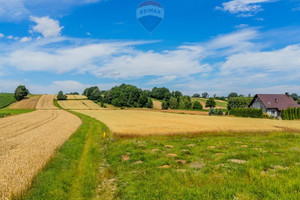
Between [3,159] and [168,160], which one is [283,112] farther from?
[3,159]

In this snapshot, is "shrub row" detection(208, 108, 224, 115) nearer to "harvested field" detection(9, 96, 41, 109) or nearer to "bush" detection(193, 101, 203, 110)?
"bush" detection(193, 101, 203, 110)

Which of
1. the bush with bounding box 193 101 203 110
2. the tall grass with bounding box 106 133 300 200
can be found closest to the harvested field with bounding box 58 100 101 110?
the bush with bounding box 193 101 203 110

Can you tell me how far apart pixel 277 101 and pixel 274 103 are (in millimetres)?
1900

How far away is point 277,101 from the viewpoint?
212 ft

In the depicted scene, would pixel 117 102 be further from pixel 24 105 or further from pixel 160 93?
pixel 160 93

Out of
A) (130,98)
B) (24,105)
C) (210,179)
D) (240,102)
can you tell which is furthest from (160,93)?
(210,179)

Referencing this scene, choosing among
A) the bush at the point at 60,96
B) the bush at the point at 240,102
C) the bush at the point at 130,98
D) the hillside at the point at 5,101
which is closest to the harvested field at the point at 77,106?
the bush at the point at 130,98

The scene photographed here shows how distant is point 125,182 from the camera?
893 cm

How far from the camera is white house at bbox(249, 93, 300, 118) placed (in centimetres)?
6241

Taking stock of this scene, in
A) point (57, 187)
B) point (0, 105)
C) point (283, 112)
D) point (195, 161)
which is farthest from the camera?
point (0, 105)

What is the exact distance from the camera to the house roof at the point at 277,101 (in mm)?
62750

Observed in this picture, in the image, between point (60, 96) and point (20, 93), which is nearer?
point (20, 93)

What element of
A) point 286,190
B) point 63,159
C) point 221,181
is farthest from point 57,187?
point 286,190

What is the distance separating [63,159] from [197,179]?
8.72 m
